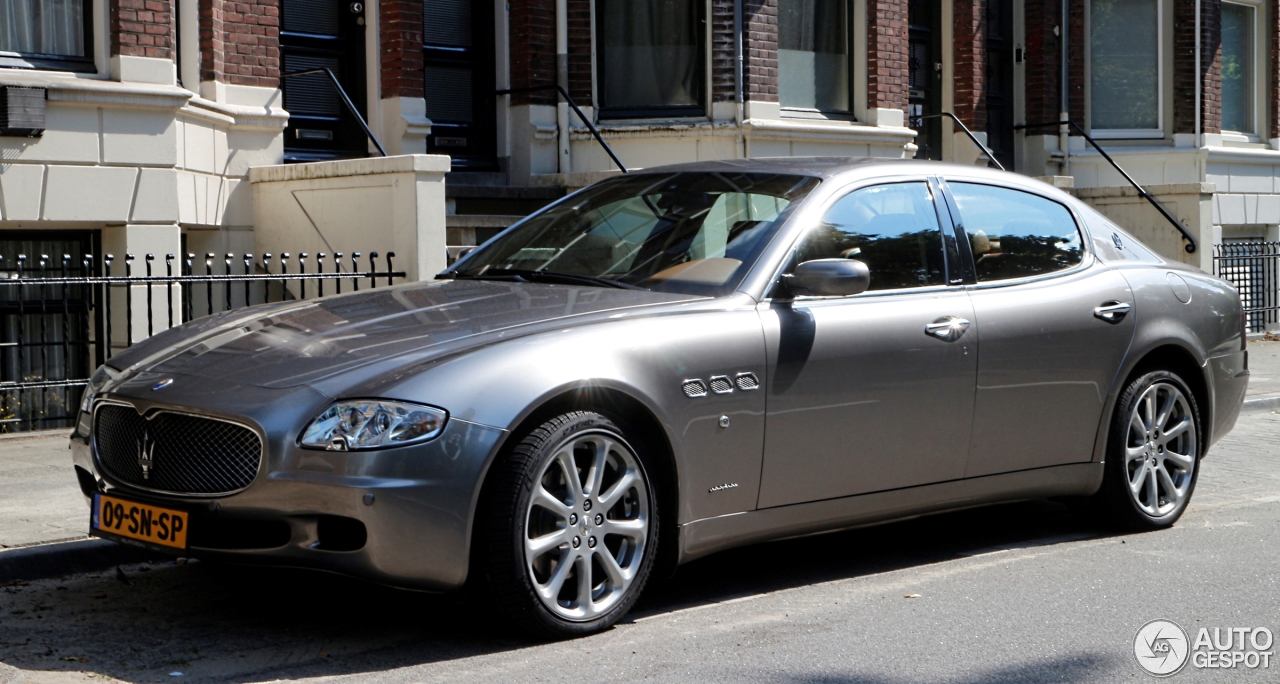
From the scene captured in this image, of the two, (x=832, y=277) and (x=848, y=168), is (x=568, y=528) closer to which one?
(x=832, y=277)

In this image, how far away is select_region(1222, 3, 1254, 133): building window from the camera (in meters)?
21.7

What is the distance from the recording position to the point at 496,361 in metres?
4.53

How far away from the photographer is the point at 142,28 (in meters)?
11.0

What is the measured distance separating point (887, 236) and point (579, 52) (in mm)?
9701

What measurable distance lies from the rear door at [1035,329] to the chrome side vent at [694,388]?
54.3 inches

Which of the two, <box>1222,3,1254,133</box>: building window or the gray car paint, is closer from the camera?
the gray car paint

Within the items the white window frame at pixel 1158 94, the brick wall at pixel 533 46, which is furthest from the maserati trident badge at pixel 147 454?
the white window frame at pixel 1158 94

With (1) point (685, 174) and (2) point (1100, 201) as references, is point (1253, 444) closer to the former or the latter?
(1) point (685, 174)

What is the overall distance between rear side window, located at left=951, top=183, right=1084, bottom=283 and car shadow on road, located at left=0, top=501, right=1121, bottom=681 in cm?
123

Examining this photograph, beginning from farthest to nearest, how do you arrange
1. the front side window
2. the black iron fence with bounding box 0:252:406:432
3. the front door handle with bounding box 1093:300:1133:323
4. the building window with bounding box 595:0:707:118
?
the building window with bounding box 595:0:707:118 → the black iron fence with bounding box 0:252:406:432 → the front door handle with bounding box 1093:300:1133:323 → the front side window

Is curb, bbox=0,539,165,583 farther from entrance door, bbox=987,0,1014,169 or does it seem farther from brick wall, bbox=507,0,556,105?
entrance door, bbox=987,0,1014,169

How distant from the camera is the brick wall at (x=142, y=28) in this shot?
10867 mm

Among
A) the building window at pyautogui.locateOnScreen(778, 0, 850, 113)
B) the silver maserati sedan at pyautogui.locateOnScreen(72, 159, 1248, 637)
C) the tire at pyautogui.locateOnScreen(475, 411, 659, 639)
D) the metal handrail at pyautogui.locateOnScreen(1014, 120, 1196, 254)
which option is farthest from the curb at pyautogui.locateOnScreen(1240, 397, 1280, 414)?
the tire at pyautogui.locateOnScreen(475, 411, 659, 639)

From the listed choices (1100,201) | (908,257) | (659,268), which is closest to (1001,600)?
(908,257)
